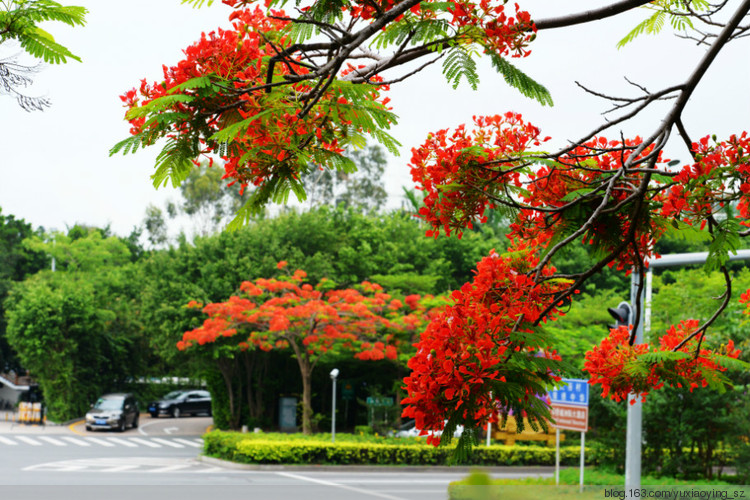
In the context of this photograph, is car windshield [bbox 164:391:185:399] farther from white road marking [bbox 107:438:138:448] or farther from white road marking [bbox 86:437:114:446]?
white road marking [bbox 86:437:114:446]

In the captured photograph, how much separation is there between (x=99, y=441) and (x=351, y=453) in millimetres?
10348

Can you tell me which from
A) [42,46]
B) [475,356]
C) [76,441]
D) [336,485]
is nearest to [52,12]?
[42,46]

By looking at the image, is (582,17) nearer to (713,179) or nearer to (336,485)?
(713,179)

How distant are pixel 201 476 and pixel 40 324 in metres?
17.4

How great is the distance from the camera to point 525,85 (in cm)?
337

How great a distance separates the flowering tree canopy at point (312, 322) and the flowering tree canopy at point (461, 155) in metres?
16.3

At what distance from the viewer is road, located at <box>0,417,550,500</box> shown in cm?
1391

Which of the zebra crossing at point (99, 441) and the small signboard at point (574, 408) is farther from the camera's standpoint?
the zebra crossing at point (99, 441)

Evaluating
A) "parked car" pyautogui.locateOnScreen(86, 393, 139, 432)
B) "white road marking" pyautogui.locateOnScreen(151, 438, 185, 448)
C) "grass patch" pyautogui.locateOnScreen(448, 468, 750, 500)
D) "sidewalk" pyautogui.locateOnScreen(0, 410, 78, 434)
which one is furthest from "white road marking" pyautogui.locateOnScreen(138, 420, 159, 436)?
"grass patch" pyautogui.locateOnScreen(448, 468, 750, 500)

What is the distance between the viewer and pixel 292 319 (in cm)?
2045

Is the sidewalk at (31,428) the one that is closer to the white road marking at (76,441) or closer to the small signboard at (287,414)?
the white road marking at (76,441)

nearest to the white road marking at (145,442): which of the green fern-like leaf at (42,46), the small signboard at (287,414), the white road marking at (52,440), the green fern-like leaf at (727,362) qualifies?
the white road marking at (52,440)

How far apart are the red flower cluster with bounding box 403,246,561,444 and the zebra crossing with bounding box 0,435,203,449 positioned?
22639 millimetres

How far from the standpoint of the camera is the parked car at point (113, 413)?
2892cm
